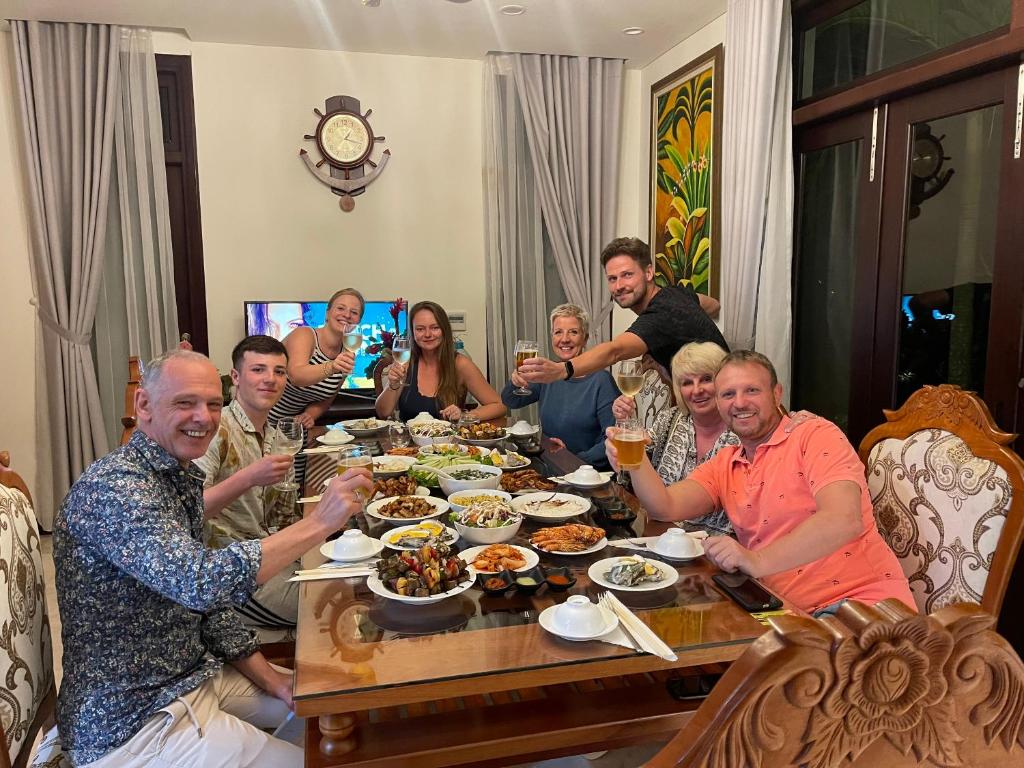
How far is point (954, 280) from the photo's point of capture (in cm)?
274

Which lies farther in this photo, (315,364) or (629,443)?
(315,364)

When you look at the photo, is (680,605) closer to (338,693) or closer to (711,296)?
(338,693)

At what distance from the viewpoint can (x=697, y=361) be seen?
7.27 ft

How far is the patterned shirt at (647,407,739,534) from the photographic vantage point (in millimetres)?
2070

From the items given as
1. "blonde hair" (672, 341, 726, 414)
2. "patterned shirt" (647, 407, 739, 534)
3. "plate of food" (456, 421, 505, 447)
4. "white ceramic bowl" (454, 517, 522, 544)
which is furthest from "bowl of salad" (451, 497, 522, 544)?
"plate of food" (456, 421, 505, 447)

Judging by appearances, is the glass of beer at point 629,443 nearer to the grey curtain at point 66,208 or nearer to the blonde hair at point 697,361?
the blonde hair at point 697,361

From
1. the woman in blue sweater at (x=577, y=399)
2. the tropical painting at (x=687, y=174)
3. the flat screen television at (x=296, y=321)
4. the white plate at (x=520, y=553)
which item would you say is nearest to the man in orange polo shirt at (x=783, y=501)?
the white plate at (x=520, y=553)

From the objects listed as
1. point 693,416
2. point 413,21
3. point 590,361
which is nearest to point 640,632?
point 693,416

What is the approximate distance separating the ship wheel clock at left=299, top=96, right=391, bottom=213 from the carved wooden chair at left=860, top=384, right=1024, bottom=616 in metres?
3.53

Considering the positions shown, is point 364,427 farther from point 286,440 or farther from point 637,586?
point 637,586

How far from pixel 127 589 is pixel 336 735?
1.67 feet

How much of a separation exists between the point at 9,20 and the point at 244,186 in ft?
4.56

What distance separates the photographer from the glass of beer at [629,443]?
170 cm

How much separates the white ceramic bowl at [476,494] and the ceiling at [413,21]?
2647 mm
